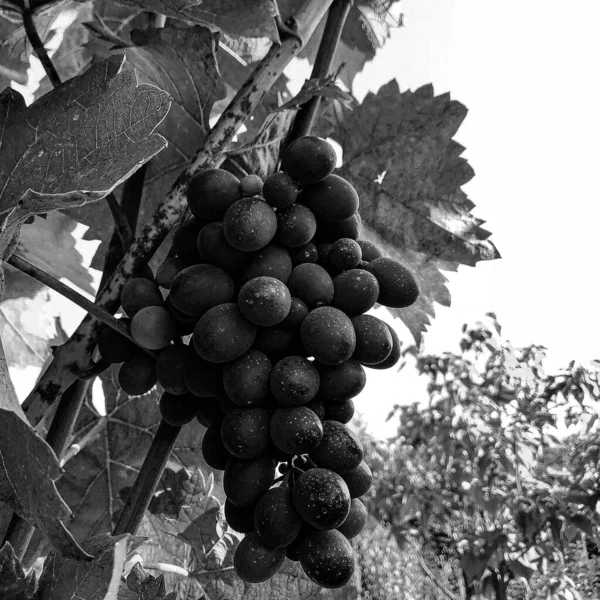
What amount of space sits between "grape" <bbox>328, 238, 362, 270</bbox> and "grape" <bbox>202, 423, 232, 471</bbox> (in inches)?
5.5

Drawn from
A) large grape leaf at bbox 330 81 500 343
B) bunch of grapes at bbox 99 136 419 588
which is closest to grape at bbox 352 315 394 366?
bunch of grapes at bbox 99 136 419 588

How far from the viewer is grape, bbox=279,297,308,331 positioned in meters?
0.37

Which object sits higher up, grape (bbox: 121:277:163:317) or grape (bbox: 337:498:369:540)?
grape (bbox: 121:277:163:317)

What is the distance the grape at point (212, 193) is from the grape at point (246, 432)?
137 millimetres

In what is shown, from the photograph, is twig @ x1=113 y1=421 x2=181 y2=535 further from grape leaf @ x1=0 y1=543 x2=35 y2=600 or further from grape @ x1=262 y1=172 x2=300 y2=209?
grape @ x1=262 y1=172 x2=300 y2=209

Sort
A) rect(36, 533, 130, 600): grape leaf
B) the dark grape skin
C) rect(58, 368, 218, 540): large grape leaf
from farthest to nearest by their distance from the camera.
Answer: rect(58, 368, 218, 540): large grape leaf, the dark grape skin, rect(36, 533, 130, 600): grape leaf

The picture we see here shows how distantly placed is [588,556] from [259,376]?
10.4 ft

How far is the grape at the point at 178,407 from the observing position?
398 mm

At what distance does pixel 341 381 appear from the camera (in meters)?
0.36

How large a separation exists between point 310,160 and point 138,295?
15 cm

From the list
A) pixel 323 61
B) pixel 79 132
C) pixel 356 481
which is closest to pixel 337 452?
pixel 356 481

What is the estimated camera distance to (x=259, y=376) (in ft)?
1.14

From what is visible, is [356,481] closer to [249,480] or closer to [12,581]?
[249,480]

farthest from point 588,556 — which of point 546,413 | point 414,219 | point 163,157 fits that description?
point 163,157
